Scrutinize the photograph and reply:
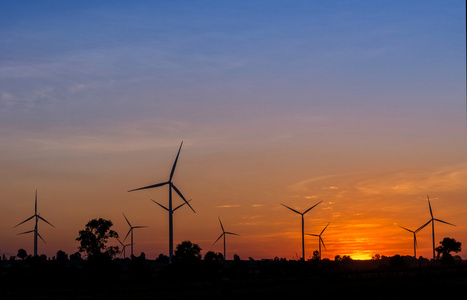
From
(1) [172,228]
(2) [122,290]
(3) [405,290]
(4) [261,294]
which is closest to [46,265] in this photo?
(1) [172,228]

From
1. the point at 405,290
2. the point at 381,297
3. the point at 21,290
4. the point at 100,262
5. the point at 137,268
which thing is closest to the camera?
the point at 381,297

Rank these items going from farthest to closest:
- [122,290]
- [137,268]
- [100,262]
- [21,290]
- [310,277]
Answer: [137,268] → [100,262] → [310,277] → [21,290] → [122,290]

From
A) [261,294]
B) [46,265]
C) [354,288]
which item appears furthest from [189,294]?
[46,265]

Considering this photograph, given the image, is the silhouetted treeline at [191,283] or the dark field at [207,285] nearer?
the dark field at [207,285]

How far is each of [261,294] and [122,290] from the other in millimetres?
28203

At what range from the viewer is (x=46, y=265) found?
543 feet

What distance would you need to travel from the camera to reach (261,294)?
99.9 meters

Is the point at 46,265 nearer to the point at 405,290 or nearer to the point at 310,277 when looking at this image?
the point at 310,277

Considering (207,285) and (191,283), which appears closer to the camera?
(207,285)

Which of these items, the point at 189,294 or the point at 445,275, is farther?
the point at 445,275

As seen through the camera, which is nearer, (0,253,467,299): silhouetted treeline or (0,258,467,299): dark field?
(0,258,467,299): dark field

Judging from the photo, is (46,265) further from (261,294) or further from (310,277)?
(261,294)

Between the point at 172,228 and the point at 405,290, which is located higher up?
the point at 172,228

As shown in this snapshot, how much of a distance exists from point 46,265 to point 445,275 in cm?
8854
